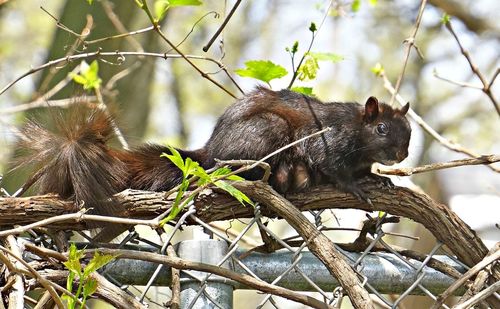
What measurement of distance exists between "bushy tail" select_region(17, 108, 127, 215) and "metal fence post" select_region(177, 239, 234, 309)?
0.28m

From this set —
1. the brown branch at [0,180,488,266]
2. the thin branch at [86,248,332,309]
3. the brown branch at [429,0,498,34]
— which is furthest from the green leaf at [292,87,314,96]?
the brown branch at [429,0,498,34]

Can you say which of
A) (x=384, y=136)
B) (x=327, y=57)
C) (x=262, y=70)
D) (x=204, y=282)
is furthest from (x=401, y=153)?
(x=204, y=282)

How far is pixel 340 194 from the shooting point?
2160 millimetres

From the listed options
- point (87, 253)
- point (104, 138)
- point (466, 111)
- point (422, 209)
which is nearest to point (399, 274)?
point (422, 209)

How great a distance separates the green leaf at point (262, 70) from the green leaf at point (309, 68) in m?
0.20

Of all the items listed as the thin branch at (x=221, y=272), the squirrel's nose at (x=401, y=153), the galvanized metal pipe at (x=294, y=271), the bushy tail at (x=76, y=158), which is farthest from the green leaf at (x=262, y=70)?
the squirrel's nose at (x=401, y=153)

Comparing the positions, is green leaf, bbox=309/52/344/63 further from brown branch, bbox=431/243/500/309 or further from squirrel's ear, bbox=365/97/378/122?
squirrel's ear, bbox=365/97/378/122

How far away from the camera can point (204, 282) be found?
1727 millimetres

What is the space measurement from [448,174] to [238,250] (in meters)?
1.81

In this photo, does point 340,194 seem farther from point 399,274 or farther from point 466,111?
point 466,111

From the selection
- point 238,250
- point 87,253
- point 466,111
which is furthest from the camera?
point 466,111

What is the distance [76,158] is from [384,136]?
166 centimetres

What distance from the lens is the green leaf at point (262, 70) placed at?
2.25 meters

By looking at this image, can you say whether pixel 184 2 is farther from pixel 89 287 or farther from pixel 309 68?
pixel 89 287
